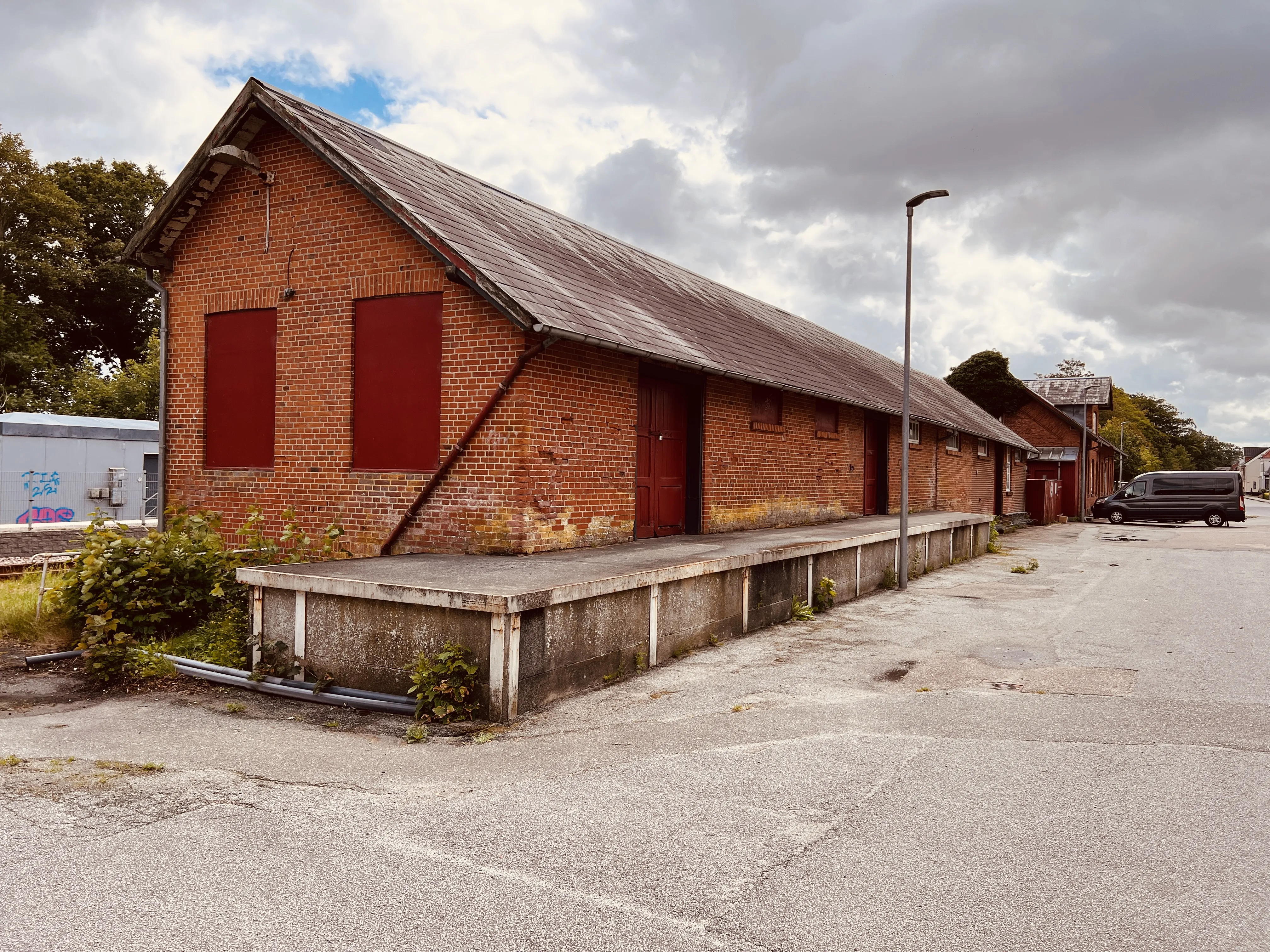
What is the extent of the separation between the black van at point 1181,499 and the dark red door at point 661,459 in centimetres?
2689

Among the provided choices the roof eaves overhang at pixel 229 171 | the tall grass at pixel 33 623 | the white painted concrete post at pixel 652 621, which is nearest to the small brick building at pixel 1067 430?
the white painted concrete post at pixel 652 621

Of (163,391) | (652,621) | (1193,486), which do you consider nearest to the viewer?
(652,621)

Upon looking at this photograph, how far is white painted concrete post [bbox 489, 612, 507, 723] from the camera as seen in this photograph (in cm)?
586

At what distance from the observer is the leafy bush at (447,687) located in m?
5.90

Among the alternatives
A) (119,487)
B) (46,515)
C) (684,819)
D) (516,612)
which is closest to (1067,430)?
(119,487)

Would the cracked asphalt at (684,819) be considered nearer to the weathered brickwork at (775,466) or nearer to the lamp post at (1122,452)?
the weathered brickwork at (775,466)

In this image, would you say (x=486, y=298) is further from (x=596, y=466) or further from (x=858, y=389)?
(x=858, y=389)

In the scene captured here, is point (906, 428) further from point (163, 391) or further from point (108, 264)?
point (108, 264)

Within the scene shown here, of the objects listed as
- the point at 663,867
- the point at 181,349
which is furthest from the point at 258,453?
the point at 663,867

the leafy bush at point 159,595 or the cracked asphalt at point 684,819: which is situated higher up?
the leafy bush at point 159,595

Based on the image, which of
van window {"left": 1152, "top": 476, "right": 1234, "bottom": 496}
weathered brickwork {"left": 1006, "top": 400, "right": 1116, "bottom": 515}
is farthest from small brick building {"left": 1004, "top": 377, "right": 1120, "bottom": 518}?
van window {"left": 1152, "top": 476, "right": 1234, "bottom": 496}

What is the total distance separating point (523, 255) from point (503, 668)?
6279 mm

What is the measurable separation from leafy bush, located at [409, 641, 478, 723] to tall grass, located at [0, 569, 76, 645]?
4.69 meters

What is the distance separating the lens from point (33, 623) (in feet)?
29.0
